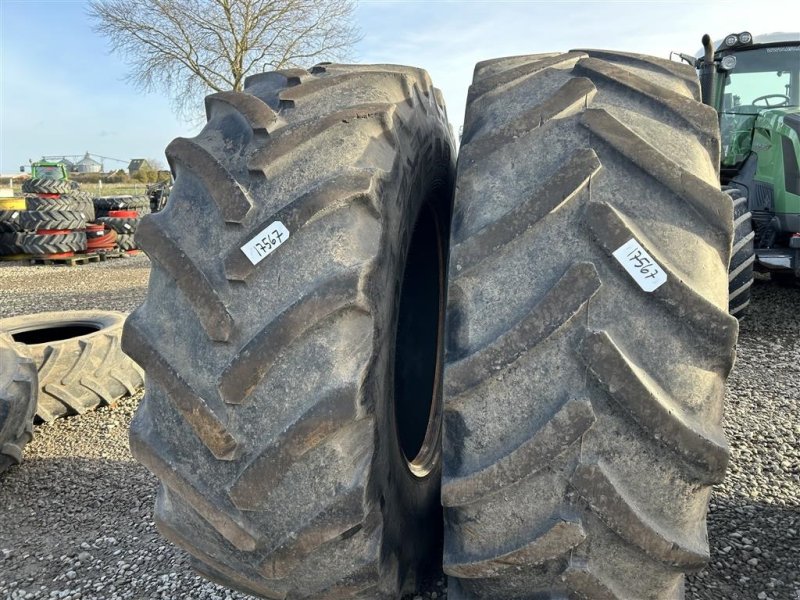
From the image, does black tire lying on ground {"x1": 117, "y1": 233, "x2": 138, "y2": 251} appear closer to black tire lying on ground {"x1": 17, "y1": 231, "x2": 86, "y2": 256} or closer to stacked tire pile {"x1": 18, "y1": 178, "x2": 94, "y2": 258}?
stacked tire pile {"x1": 18, "y1": 178, "x2": 94, "y2": 258}

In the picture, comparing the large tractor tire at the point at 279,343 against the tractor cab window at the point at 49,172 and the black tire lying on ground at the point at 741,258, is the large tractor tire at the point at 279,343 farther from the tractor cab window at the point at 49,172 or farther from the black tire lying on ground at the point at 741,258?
the tractor cab window at the point at 49,172

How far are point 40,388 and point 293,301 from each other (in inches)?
130

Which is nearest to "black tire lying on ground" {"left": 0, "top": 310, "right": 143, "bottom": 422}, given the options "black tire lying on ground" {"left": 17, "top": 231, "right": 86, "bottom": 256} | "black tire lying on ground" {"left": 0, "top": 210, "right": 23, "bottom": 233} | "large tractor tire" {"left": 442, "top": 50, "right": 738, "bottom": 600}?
"large tractor tire" {"left": 442, "top": 50, "right": 738, "bottom": 600}

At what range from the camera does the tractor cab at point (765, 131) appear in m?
5.80

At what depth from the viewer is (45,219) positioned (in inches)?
453

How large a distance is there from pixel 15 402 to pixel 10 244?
1012 cm

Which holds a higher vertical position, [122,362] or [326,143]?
[326,143]

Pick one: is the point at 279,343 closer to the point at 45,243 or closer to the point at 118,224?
the point at 45,243

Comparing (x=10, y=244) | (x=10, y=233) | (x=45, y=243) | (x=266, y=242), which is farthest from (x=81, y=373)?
(x=10, y=233)

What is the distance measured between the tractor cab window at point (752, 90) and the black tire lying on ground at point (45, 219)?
10473 millimetres

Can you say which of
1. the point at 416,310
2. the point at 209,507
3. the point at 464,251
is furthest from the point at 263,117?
the point at 416,310

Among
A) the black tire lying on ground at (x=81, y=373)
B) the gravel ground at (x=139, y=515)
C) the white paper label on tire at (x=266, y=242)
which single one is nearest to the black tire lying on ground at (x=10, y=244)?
the black tire lying on ground at (x=81, y=373)

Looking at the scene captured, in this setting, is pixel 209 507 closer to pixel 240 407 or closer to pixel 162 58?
pixel 240 407

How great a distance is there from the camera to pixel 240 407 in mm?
1282
